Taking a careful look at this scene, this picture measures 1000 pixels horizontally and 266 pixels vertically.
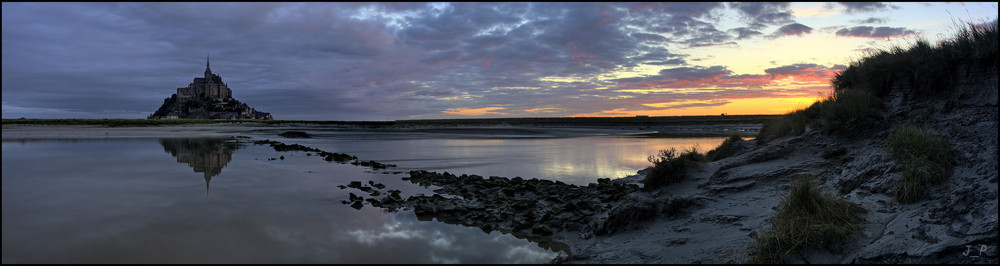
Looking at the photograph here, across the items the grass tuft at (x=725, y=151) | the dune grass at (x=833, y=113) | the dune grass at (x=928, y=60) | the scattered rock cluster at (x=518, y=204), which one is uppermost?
the dune grass at (x=928, y=60)

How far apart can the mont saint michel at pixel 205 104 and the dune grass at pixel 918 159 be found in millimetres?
193873

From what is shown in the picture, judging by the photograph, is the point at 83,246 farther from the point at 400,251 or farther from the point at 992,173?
the point at 992,173

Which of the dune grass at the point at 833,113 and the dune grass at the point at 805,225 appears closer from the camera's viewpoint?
the dune grass at the point at 805,225

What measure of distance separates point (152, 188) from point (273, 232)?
616cm

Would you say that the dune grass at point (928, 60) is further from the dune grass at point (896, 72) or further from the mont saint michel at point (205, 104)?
the mont saint michel at point (205, 104)

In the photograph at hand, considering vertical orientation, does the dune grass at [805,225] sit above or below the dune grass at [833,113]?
below

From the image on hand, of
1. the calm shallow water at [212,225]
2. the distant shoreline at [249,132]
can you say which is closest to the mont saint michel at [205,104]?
the distant shoreline at [249,132]

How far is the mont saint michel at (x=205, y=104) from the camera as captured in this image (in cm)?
17150

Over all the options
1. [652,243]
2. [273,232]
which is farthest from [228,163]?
[652,243]

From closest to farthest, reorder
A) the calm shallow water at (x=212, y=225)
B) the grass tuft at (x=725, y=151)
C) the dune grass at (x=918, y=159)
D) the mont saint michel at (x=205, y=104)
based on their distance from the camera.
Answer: the dune grass at (x=918, y=159) < the calm shallow water at (x=212, y=225) < the grass tuft at (x=725, y=151) < the mont saint michel at (x=205, y=104)

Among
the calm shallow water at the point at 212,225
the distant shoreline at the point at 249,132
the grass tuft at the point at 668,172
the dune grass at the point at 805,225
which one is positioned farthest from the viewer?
the distant shoreline at the point at 249,132

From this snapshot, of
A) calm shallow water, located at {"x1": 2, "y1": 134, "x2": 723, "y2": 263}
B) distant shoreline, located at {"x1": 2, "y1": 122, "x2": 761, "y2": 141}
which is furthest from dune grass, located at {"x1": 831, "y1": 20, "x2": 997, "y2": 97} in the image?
distant shoreline, located at {"x1": 2, "y1": 122, "x2": 761, "y2": 141}

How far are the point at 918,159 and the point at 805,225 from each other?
2.43m

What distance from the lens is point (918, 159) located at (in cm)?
651
